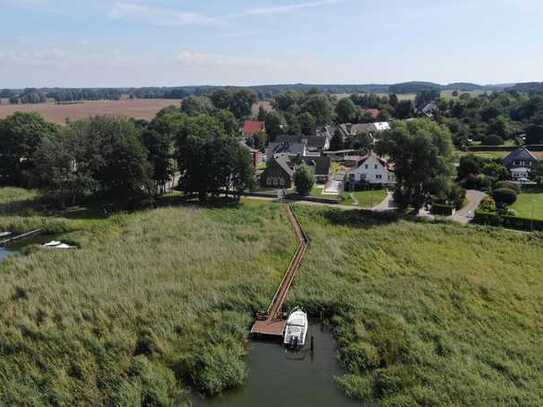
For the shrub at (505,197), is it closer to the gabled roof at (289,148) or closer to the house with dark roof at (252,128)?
the gabled roof at (289,148)

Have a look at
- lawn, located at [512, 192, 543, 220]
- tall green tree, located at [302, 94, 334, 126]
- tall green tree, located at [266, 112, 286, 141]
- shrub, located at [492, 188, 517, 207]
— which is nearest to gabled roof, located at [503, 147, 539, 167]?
lawn, located at [512, 192, 543, 220]

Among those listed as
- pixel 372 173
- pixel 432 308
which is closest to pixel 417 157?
pixel 372 173

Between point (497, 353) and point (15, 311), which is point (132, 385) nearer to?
point (15, 311)

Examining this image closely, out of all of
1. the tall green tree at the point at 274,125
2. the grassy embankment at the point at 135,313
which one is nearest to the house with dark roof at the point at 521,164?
the grassy embankment at the point at 135,313

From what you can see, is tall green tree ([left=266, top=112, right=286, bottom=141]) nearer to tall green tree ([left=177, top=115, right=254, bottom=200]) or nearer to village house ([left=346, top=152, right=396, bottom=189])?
village house ([left=346, top=152, right=396, bottom=189])

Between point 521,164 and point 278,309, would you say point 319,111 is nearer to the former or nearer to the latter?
point 521,164

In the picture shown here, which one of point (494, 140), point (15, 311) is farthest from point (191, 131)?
point (494, 140)
